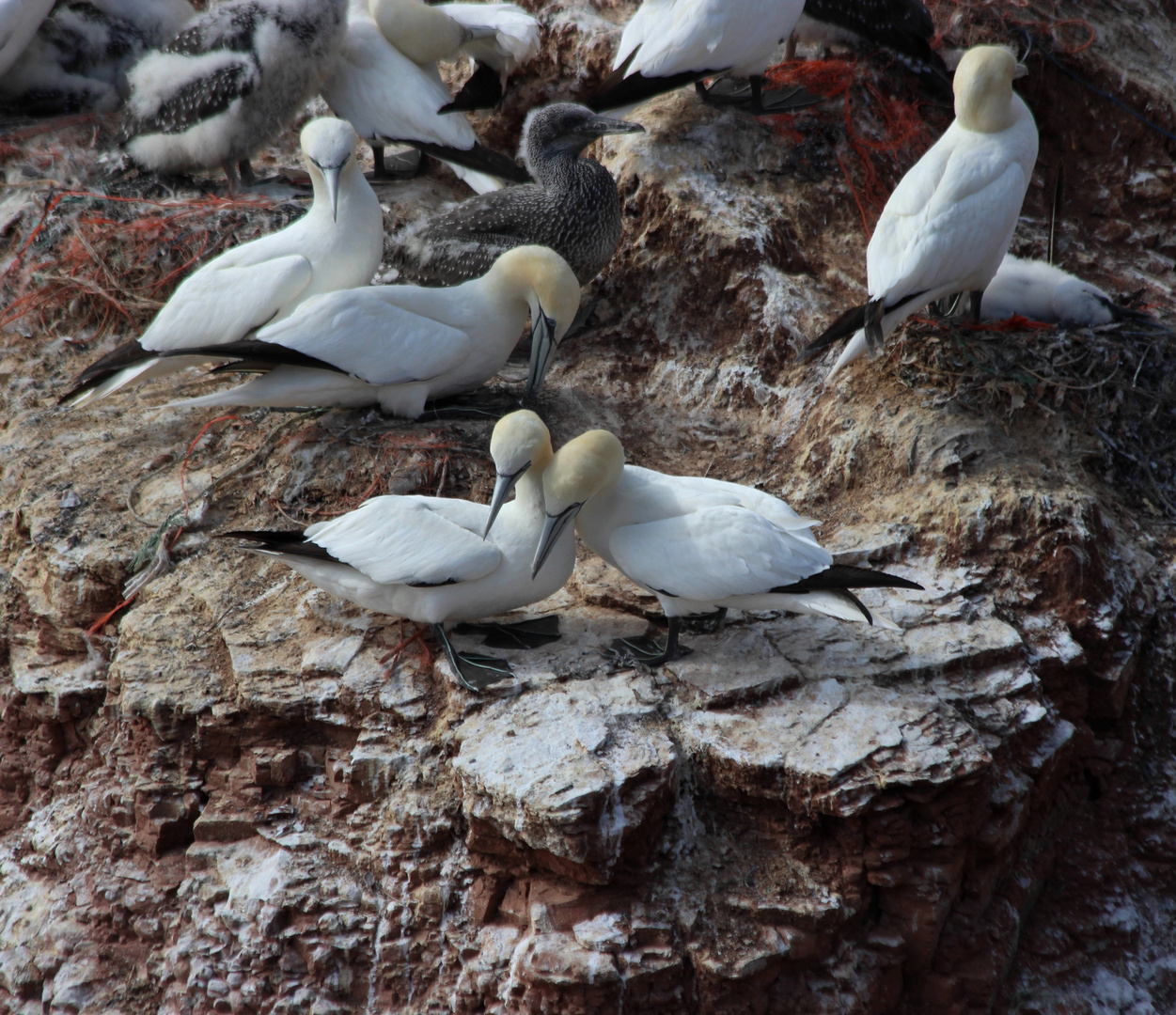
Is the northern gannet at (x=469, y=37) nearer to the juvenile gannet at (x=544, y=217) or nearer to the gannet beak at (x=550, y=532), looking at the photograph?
the juvenile gannet at (x=544, y=217)

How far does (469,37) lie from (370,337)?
290cm

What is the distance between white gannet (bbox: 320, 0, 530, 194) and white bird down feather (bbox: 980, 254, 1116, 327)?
2.54 m

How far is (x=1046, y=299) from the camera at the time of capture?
4766 mm

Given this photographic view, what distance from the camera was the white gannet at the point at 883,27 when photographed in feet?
19.5

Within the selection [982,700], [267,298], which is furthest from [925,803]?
[267,298]

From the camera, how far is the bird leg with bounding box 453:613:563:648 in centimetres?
350

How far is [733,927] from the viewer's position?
300cm

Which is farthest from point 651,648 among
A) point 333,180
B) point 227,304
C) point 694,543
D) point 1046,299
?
point 1046,299

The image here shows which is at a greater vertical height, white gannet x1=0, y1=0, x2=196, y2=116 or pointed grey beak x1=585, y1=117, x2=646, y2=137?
pointed grey beak x1=585, y1=117, x2=646, y2=137

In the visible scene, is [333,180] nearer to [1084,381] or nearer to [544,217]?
[544,217]

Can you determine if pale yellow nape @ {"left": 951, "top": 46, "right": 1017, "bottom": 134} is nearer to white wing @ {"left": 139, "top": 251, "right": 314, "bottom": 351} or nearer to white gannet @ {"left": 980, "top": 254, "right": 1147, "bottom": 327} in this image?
white gannet @ {"left": 980, "top": 254, "right": 1147, "bottom": 327}

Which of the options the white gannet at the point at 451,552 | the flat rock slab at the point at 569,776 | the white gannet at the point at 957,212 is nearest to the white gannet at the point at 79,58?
the white gannet at the point at 451,552

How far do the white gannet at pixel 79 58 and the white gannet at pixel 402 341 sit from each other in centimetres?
370

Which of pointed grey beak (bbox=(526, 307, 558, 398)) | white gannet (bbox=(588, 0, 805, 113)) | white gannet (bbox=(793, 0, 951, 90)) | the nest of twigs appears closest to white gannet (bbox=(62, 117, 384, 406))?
pointed grey beak (bbox=(526, 307, 558, 398))
